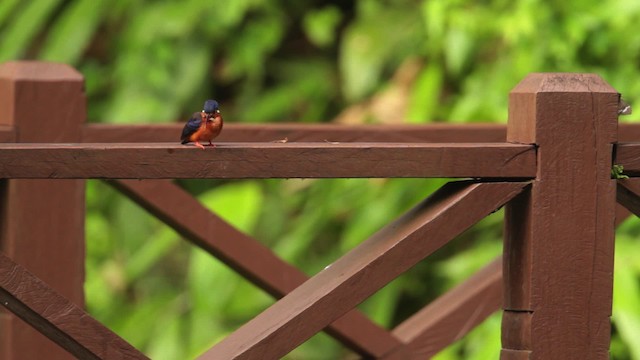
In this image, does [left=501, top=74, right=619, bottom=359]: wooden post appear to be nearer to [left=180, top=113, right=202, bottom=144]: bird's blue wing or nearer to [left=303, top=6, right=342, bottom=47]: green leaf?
[left=180, top=113, right=202, bottom=144]: bird's blue wing

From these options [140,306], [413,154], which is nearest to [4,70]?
[413,154]

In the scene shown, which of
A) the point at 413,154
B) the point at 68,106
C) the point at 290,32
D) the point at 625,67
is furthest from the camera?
the point at 290,32

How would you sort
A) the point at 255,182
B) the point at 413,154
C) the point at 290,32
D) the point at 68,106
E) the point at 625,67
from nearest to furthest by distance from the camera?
the point at 413,154
the point at 68,106
the point at 625,67
the point at 255,182
the point at 290,32

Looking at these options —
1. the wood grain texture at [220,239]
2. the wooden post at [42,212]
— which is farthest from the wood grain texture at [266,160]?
the wood grain texture at [220,239]

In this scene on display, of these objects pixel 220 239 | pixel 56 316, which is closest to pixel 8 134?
pixel 220 239

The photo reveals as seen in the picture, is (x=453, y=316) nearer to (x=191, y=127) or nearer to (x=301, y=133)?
(x=301, y=133)

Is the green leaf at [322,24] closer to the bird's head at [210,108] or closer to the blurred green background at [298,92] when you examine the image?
the blurred green background at [298,92]

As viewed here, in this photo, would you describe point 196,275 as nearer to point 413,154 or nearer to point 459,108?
point 459,108
